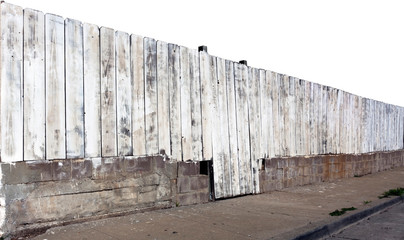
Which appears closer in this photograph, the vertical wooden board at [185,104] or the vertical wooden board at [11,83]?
the vertical wooden board at [11,83]

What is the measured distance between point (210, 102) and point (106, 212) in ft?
8.79

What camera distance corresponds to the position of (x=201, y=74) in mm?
6418

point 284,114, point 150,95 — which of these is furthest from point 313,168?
point 150,95

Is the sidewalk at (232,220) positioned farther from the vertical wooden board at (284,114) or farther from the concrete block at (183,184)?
the vertical wooden board at (284,114)

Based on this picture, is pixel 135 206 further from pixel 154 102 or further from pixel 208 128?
pixel 208 128

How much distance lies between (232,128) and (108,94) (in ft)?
9.00

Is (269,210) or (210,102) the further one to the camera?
(210,102)

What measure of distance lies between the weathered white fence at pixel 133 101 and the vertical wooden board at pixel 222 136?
2 cm

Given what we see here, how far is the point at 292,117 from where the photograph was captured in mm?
8758

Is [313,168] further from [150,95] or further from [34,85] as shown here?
[34,85]

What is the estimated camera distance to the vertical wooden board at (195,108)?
618cm

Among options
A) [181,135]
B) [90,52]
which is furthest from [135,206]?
[90,52]

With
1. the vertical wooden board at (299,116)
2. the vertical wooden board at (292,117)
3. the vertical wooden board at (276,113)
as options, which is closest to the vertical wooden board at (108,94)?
the vertical wooden board at (276,113)

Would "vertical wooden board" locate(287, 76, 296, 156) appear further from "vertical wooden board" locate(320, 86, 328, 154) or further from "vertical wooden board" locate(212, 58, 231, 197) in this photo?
"vertical wooden board" locate(212, 58, 231, 197)
